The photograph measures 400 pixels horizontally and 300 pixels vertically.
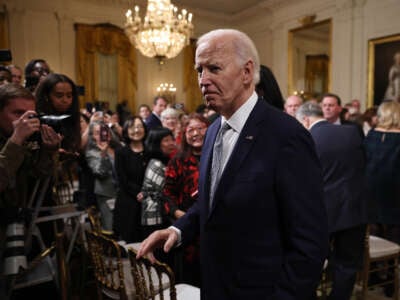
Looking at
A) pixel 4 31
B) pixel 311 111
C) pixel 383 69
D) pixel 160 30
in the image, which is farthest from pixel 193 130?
pixel 4 31

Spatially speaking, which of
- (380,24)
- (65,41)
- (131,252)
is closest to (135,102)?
(65,41)

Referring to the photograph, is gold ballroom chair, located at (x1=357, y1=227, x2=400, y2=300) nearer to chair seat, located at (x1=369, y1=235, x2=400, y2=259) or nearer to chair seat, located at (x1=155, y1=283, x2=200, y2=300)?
chair seat, located at (x1=369, y1=235, x2=400, y2=259)

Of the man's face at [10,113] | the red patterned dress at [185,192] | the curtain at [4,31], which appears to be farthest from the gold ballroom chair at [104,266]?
the curtain at [4,31]

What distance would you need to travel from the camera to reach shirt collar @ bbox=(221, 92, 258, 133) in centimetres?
115

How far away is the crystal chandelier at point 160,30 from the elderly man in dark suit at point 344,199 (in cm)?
447

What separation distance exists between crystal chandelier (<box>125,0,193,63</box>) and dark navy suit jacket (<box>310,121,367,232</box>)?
443 centimetres

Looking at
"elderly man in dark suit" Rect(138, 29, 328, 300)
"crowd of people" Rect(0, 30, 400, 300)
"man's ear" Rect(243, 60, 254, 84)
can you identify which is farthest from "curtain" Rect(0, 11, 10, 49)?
"man's ear" Rect(243, 60, 254, 84)

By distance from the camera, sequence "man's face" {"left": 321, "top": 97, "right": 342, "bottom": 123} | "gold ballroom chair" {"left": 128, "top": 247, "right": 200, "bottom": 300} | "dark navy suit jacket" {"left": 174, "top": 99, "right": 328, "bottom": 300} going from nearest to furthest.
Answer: "dark navy suit jacket" {"left": 174, "top": 99, "right": 328, "bottom": 300}
"gold ballroom chair" {"left": 128, "top": 247, "right": 200, "bottom": 300}
"man's face" {"left": 321, "top": 97, "right": 342, "bottom": 123}

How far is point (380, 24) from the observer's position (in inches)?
313

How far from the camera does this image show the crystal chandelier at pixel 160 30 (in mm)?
6383

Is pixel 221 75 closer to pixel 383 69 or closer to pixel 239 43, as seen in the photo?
pixel 239 43

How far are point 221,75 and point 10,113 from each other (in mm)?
1329

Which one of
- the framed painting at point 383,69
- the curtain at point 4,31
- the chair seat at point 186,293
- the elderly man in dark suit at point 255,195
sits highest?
the curtain at point 4,31

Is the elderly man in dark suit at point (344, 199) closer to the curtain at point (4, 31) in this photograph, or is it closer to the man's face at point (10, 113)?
the man's face at point (10, 113)
